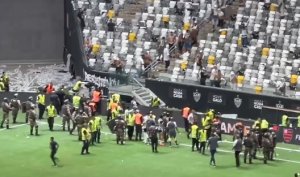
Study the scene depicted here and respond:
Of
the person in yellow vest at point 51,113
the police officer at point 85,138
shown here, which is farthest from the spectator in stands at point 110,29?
the police officer at point 85,138

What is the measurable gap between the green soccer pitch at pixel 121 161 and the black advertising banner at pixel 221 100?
3.91m

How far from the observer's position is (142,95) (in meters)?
49.8

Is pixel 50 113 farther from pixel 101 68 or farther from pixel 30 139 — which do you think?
pixel 101 68

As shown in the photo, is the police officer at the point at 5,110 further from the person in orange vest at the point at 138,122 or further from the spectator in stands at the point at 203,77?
the spectator in stands at the point at 203,77

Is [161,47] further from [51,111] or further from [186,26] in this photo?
[51,111]

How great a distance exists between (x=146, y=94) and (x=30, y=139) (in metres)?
9.17

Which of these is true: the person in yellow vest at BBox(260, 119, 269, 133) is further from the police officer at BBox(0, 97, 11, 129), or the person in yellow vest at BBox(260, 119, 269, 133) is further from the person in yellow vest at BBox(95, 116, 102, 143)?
the police officer at BBox(0, 97, 11, 129)

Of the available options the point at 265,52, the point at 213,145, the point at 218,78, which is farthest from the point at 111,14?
the point at 213,145

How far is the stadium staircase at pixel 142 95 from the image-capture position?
4891 cm

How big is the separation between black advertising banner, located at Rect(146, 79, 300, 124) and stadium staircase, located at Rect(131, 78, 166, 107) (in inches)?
15.4

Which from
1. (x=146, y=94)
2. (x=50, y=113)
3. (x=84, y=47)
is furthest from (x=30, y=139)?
(x=84, y=47)

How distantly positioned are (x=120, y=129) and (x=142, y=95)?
313 inches

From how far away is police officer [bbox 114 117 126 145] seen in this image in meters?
41.9

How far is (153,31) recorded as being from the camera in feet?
182
